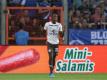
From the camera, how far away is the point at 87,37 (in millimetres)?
23297

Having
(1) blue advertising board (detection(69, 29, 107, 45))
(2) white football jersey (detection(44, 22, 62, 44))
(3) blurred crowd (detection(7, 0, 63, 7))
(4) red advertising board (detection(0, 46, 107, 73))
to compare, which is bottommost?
(4) red advertising board (detection(0, 46, 107, 73))

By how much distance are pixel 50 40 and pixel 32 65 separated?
2.52 meters

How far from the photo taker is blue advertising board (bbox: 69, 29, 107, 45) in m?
23.1

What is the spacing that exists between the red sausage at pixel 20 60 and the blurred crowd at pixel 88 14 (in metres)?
3.55

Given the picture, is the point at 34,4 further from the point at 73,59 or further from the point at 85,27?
the point at 73,59

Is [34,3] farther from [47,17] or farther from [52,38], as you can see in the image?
[52,38]

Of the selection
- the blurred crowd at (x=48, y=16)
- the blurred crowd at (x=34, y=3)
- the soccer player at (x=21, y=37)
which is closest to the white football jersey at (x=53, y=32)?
the soccer player at (x=21, y=37)

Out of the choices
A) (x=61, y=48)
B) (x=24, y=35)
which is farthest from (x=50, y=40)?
(x=24, y=35)

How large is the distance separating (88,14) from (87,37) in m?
1.21

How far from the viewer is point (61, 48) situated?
2050cm

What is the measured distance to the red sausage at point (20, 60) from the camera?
66.5ft

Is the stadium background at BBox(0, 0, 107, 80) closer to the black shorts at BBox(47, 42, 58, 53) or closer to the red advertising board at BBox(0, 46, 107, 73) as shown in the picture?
the red advertising board at BBox(0, 46, 107, 73)

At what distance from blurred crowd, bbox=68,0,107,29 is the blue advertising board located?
0.27 m

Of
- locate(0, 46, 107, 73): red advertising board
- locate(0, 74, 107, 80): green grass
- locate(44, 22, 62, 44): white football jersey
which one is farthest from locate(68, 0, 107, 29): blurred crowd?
locate(44, 22, 62, 44): white football jersey
